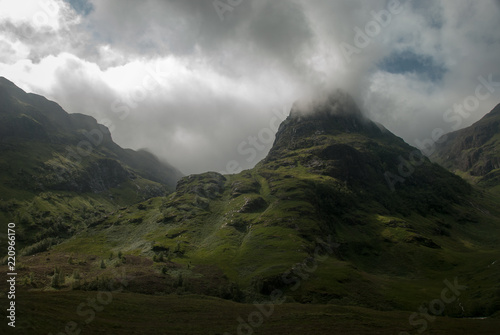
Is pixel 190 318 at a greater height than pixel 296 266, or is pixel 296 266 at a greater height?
pixel 190 318

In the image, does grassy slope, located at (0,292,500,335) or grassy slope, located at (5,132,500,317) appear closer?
grassy slope, located at (0,292,500,335)

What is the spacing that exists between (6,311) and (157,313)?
31.5m

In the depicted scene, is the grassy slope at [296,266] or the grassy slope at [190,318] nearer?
the grassy slope at [190,318]

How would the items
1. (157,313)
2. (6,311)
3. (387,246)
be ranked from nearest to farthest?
(6,311) → (157,313) → (387,246)

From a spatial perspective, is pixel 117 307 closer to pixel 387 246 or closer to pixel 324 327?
pixel 324 327

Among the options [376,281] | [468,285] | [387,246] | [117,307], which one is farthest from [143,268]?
[387,246]

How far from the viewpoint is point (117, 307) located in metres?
76.4

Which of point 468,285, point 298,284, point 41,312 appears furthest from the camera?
point 468,285

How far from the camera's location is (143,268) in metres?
127

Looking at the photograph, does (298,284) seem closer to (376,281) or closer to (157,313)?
(376,281)

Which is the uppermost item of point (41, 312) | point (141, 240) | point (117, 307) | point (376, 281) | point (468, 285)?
point (141, 240)

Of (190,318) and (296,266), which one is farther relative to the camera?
(296,266)

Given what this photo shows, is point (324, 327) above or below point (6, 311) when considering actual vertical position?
below

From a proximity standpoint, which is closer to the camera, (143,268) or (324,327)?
(324,327)
